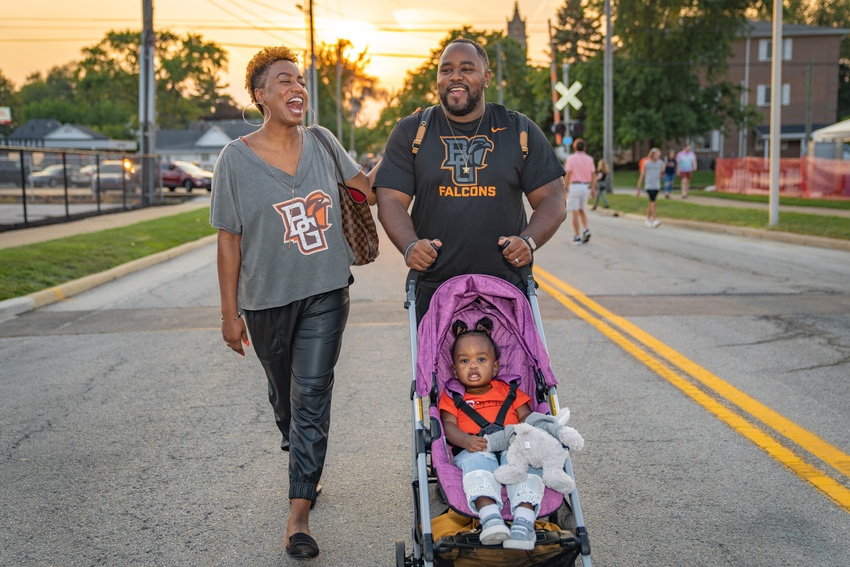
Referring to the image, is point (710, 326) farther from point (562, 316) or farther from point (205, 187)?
point (205, 187)

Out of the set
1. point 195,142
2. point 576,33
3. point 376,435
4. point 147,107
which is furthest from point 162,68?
point 376,435

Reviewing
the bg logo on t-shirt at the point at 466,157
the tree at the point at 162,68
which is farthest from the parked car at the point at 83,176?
the tree at the point at 162,68

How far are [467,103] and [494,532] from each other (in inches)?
72.4

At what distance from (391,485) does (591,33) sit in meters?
76.6

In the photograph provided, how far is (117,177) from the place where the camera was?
2861 centimetres

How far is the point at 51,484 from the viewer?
4.72 metres

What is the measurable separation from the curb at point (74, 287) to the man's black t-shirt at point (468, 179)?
25.3 feet

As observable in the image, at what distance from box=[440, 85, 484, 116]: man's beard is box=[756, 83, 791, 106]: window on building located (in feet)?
210

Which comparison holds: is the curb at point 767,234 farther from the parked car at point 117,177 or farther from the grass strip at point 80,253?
the parked car at point 117,177

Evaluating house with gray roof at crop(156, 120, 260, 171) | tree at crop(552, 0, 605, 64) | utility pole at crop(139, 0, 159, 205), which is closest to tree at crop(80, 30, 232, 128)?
house with gray roof at crop(156, 120, 260, 171)

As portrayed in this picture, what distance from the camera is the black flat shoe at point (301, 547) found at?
371cm

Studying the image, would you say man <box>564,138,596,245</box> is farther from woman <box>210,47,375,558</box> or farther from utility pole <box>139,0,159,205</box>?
utility pole <box>139,0,159,205</box>

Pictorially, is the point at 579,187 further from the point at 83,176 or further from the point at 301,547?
the point at 83,176

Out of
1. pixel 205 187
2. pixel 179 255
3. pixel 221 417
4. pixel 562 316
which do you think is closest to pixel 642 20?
pixel 205 187
